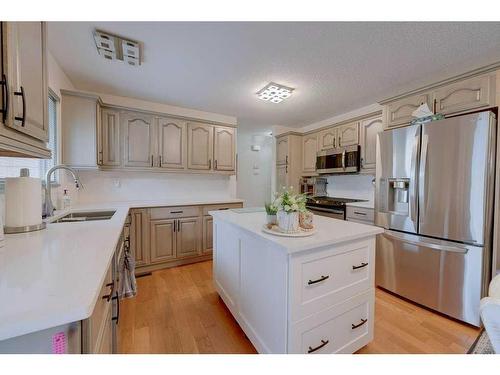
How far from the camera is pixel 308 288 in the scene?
1138mm

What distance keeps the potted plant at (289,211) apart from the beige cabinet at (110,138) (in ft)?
8.02

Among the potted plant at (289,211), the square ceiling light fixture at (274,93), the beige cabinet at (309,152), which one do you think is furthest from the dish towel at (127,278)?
the beige cabinet at (309,152)

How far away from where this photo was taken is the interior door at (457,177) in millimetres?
1633

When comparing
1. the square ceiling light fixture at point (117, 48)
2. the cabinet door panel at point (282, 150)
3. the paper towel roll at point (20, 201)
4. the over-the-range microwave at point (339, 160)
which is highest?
the square ceiling light fixture at point (117, 48)

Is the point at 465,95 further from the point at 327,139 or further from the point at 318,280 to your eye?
the point at 318,280

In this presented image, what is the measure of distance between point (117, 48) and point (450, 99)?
299 cm

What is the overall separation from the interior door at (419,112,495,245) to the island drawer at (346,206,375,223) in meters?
0.54

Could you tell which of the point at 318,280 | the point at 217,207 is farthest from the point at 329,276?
the point at 217,207

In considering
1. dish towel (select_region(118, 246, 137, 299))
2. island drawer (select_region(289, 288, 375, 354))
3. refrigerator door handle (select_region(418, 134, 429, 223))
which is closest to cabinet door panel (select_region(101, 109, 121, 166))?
dish towel (select_region(118, 246, 137, 299))

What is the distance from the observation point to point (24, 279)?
615mm

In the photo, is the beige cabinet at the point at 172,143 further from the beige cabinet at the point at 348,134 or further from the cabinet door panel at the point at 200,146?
the beige cabinet at the point at 348,134

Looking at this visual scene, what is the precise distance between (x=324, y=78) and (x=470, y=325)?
2.63 meters

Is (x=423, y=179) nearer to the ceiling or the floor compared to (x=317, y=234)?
nearer to the ceiling
